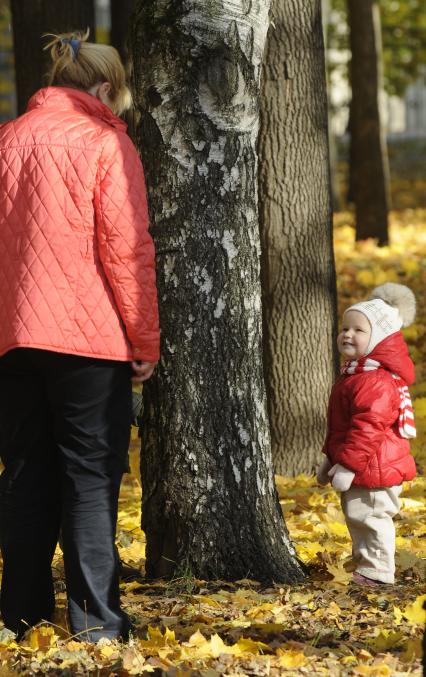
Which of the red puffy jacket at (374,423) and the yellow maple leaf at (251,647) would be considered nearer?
the yellow maple leaf at (251,647)

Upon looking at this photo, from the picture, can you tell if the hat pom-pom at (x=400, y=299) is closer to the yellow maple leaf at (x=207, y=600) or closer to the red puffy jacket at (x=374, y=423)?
the red puffy jacket at (x=374, y=423)

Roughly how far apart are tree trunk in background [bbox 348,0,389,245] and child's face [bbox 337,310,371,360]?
9.92 meters

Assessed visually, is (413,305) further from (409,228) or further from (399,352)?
(409,228)

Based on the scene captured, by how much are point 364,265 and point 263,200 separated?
6163 mm

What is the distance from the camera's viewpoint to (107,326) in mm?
3535

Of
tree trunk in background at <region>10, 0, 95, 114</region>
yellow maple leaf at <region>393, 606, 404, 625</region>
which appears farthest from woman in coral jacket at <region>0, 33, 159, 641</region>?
tree trunk in background at <region>10, 0, 95, 114</region>

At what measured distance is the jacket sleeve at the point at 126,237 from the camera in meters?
3.50

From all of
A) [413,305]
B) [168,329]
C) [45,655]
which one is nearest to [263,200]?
[413,305]

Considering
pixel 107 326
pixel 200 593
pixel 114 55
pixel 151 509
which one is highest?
pixel 114 55

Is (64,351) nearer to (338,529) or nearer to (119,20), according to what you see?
(338,529)

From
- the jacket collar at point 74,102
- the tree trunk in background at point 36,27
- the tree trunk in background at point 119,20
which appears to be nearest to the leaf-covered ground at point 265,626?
the jacket collar at point 74,102

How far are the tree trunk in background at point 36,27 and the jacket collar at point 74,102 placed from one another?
5226 mm

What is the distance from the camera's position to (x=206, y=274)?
4.11m

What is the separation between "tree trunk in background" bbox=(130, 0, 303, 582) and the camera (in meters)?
4.08
